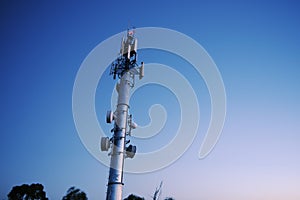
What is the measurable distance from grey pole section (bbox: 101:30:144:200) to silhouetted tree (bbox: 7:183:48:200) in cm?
5807

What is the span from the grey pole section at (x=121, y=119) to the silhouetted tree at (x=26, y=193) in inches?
2286

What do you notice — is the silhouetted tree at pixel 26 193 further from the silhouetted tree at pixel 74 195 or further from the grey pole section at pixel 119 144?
the grey pole section at pixel 119 144

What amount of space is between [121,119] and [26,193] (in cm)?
6003

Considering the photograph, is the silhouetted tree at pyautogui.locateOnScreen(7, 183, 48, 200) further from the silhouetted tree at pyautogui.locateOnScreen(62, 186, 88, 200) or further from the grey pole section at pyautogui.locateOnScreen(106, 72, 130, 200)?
the grey pole section at pyautogui.locateOnScreen(106, 72, 130, 200)

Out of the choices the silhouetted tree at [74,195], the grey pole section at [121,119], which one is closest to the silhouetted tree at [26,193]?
the silhouetted tree at [74,195]

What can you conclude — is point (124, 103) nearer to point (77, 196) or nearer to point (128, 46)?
point (128, 46)

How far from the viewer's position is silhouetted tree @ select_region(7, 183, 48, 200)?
230ft

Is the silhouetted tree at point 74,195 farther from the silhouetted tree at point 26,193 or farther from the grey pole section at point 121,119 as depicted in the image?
the grey pole section at point 121,119

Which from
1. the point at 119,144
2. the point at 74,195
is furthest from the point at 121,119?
the point at 74,195

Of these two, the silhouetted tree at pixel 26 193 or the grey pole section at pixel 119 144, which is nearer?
the grey pole section at pixel 119 144

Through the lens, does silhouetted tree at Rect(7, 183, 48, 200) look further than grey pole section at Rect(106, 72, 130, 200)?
Yes

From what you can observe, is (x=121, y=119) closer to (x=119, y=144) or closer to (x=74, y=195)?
(x=119, y=144)

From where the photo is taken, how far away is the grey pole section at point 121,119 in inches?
861

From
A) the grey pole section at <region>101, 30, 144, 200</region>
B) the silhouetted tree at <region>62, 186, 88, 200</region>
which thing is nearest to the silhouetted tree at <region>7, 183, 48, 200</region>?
the silhouetted tree at <region>62, 186, 88, 200</region>
